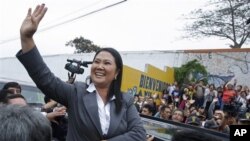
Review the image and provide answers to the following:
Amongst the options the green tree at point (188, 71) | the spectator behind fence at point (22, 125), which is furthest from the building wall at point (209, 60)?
the spectator behind fence at point (22, 125)

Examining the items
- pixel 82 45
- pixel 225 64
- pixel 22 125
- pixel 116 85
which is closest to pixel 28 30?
pixel 116 85

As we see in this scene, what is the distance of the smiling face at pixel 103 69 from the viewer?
8.62 feet

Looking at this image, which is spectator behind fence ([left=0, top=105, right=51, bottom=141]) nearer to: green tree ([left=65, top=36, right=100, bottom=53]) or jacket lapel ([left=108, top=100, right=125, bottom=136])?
jacket lapel ([left=108, top=100, right=125, bottom=136])

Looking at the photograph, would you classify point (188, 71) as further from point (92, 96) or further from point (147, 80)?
point (92, 96)

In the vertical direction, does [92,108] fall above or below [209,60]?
below

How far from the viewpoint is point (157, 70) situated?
20.3 meters

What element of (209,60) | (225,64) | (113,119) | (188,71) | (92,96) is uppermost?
(209,60)

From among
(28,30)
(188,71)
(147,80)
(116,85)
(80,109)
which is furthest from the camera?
(188,71)

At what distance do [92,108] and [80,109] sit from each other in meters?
0.07

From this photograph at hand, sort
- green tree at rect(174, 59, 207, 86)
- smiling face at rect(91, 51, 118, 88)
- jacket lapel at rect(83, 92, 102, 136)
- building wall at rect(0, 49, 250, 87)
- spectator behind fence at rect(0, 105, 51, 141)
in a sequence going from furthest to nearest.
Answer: green tree at rect(174, 59, 207, 86), building wall at rect(0, 49, 250, 87), smiling face at rect(91, 51, 118, 88), jacket lapel at rect(83, 92, 102, 136), spectator behind fence at rect(0, 105, 51, 141)

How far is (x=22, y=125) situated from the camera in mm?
1507

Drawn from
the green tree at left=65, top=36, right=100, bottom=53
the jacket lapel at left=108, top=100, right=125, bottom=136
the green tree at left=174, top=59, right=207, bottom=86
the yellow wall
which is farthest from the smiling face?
the green tree at left=65, top=36, right=100, bottom=53

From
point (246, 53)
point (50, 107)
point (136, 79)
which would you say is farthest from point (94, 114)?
point (246, 53)

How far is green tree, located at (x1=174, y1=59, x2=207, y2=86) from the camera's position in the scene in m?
20.2
